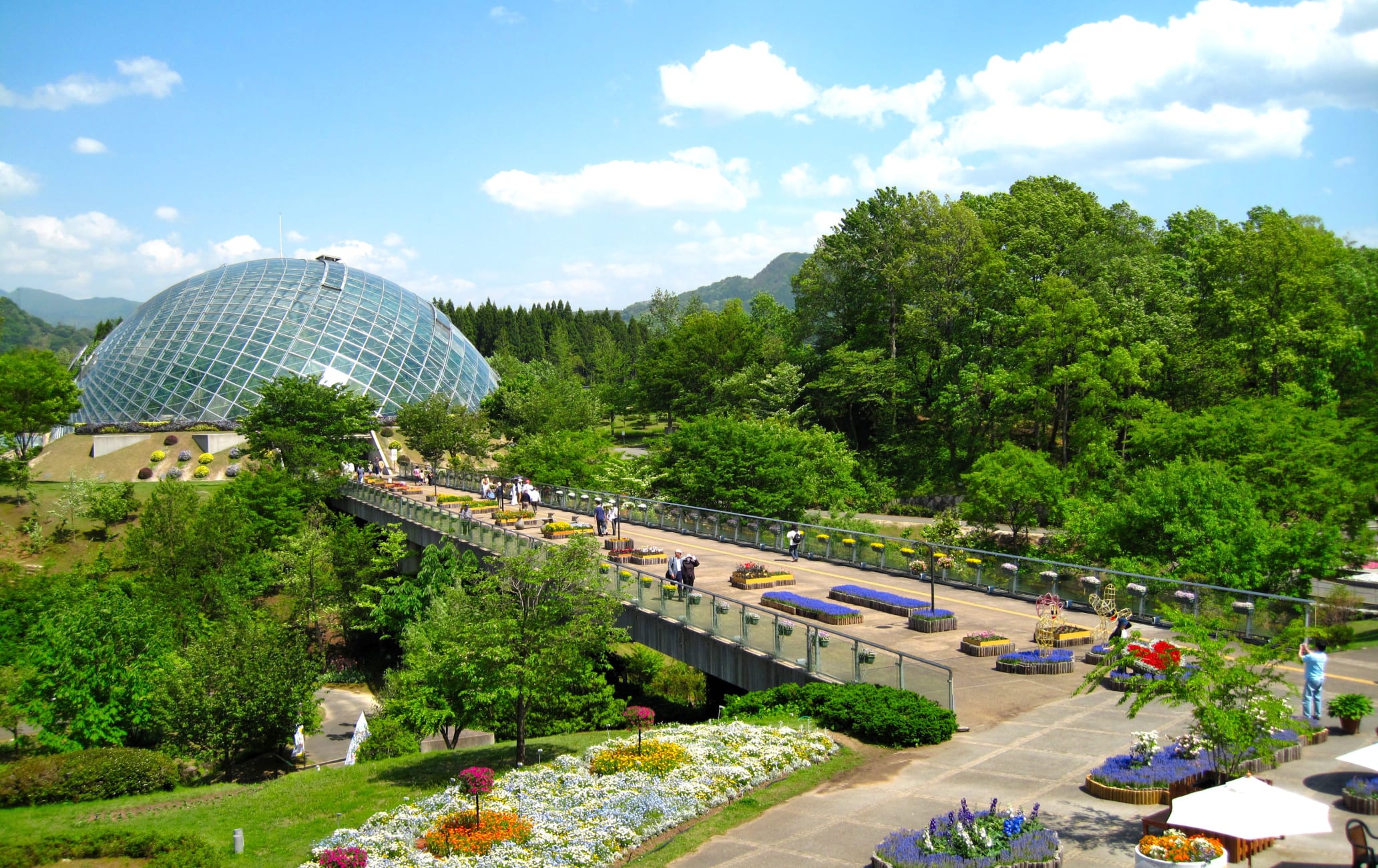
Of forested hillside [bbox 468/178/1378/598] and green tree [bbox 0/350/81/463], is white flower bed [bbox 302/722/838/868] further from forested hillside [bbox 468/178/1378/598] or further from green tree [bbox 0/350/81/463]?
green tree [bbox 0/350/81/463]

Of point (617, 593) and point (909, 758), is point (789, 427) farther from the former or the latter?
point (909, 758)

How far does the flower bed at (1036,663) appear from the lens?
18.8 metres

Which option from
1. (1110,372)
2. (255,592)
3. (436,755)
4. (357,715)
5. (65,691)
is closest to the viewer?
(436,755)

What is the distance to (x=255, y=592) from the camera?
38.1 metres

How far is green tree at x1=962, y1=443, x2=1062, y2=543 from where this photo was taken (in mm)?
36844

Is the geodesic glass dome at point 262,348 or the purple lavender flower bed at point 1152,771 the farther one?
the geodesic glass dome at point 262,348

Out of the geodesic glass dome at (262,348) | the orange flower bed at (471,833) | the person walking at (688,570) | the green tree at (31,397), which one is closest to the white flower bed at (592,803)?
the orange flower bed at (471,833)

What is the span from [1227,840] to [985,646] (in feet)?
33.9

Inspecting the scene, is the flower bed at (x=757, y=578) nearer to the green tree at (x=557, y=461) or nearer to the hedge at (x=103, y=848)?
the hedge at (x=103, y=848)

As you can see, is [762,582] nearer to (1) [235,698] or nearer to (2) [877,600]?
(2) [877,600]

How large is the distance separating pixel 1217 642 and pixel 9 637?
36.1m

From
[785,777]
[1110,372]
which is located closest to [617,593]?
[785,777]

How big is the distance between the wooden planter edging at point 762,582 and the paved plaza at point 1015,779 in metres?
6.39

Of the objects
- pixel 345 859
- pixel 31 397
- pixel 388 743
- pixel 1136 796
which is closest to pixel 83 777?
pixel 388 743
